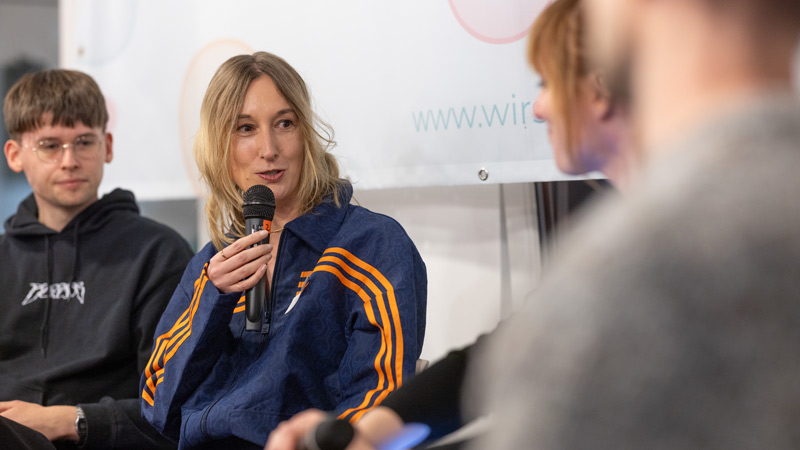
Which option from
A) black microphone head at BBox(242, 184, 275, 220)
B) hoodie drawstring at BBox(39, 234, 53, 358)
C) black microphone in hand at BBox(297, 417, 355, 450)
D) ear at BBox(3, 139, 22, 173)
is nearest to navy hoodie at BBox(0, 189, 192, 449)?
hoodie drawstring at BBox(39, 234, 53, 358)

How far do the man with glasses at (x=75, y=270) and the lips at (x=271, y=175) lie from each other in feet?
1.96

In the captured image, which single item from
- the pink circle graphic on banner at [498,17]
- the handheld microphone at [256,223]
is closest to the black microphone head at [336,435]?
the handheld microphone at [256,223]

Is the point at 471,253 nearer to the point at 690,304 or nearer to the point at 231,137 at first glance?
the point at 231,137

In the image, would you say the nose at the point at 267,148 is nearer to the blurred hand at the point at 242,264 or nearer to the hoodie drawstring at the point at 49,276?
the blurred hand at the point at 242,264

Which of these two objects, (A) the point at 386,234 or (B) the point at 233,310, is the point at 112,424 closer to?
(B) the point at 233,310

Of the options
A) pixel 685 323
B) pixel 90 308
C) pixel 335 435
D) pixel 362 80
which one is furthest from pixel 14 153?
pixel 685 323

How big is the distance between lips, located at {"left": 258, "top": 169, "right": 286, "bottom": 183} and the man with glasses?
1.96ft

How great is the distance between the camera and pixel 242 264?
1.51m

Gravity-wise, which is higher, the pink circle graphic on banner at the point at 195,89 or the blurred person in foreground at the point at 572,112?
the pink circle graphic on banner at the point at 195,89

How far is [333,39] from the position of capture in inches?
84.6

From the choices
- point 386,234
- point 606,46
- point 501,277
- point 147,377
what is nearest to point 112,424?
point 147,377

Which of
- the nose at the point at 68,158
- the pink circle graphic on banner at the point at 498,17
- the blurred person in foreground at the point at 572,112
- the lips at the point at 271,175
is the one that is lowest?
the blurred person in foreground at the point at 572,112

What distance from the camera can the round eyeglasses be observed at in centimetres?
220

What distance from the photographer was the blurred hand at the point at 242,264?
1488 millimetres
